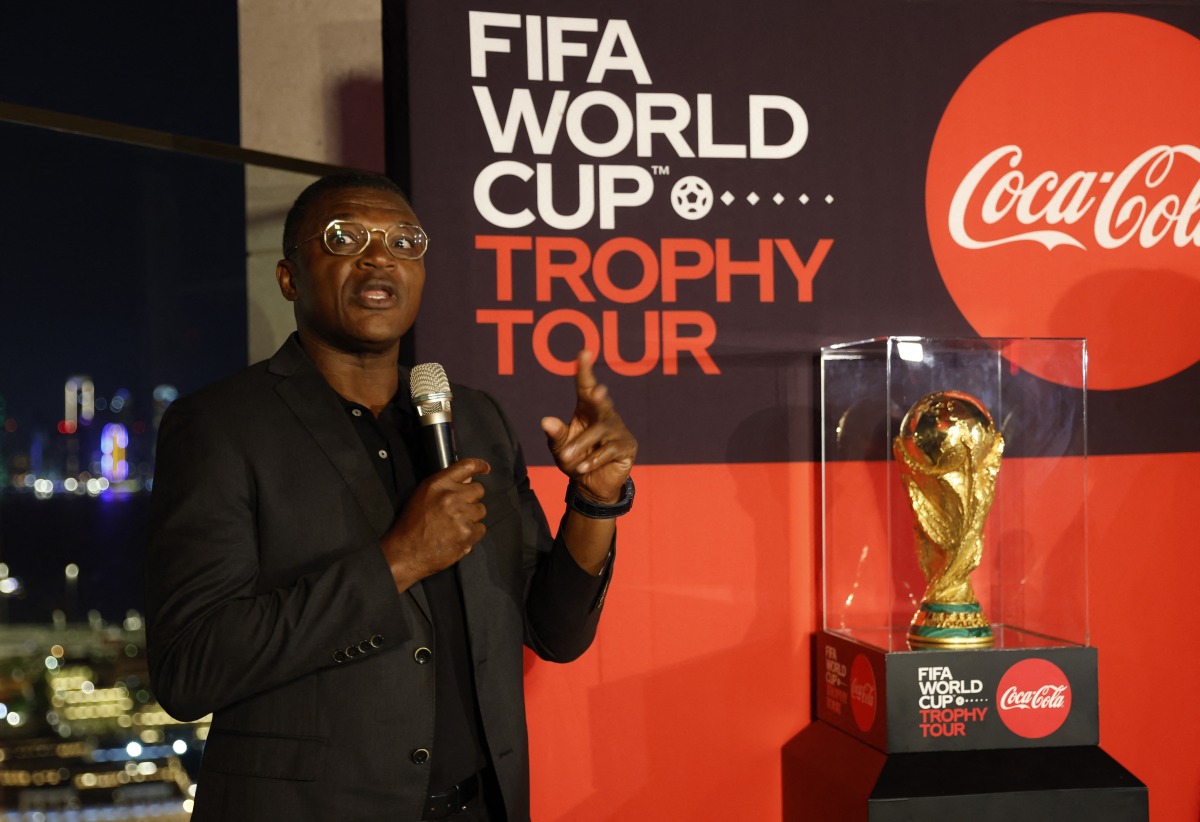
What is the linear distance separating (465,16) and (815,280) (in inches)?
47.3

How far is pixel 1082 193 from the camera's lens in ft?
11.2

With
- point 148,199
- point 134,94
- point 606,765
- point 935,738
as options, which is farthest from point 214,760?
point 134,94

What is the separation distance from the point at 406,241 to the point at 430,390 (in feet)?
1.13

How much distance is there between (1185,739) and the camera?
3.36 m

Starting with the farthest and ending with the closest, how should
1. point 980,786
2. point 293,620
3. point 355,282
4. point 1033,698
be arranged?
point 1033,698
point 980,786
point 355,282
point 293,620

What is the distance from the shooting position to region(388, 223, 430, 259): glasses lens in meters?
2.11

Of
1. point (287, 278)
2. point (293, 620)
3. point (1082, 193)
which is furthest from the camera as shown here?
point (1082, 193)

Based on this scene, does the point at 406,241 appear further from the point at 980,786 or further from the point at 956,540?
the point at 980,786

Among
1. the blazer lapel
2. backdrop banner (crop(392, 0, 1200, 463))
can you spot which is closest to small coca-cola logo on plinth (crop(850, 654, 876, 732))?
backdrop banner (crop(392, 0, 1200, 463))

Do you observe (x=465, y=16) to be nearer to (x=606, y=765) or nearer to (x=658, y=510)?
(x=658, y=510)

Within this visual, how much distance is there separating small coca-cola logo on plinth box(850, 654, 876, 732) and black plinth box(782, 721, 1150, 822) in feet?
0.22

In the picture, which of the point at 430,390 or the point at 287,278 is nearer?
the point at 430,390

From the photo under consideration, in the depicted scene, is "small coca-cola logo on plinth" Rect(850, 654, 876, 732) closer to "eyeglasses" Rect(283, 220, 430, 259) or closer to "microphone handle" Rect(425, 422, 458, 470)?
"microphone handle" Rect(425, 422, 458, 470)

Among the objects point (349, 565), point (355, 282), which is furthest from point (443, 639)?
point (355, 282)
